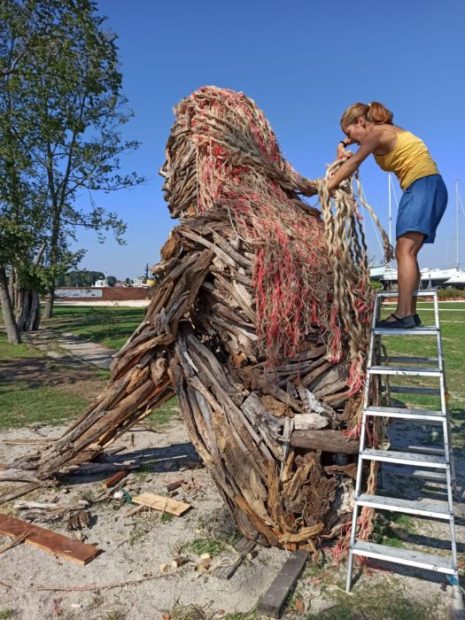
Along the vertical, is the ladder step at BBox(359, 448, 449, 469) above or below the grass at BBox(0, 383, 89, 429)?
above

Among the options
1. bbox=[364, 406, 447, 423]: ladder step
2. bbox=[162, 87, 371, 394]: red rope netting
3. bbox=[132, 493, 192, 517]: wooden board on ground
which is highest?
bbox=[162, 87, 371, 394]: red rope netting

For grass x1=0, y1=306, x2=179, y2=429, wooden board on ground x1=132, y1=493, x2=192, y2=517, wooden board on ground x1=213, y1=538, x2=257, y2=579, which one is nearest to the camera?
wooden board on ground x1=213, y1=538, x2=257, y2=579

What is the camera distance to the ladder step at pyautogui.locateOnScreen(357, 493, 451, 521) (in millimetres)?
3221

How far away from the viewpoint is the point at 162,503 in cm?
482

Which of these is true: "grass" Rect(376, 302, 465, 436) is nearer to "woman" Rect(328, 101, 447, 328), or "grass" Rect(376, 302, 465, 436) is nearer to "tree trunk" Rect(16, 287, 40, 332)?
"woman" Rect(328, 101, 447, 328)

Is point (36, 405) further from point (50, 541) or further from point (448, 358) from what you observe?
point (448, 358)

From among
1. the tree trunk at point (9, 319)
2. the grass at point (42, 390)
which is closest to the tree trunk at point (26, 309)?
the tree trunk at point (9, 319)

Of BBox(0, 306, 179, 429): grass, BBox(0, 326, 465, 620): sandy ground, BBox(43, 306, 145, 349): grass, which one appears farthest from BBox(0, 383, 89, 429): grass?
BBox(43, 306, 145, 349): grass

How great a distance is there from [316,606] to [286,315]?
197cm

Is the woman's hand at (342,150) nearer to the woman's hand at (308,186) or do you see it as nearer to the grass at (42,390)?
the woman's hand at (308,186)

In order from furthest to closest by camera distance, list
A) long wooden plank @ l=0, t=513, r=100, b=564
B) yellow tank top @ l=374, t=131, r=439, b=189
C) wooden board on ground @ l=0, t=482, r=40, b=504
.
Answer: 1. wooden board on ground @ l=0, t=482, r=40, b=504
2. long wooden plank @ l=0, t=513, r=100, b=564
3. yellow tank top @ l=374, t=131, r=439, b=189

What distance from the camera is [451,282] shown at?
6269cm

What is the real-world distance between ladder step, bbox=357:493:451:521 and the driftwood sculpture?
0.39 meters

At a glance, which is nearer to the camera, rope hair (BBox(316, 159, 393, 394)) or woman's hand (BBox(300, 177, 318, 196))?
rope hair (BBox(316, 159, 393, 394))
